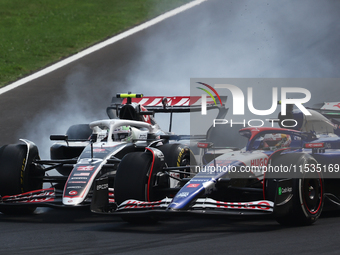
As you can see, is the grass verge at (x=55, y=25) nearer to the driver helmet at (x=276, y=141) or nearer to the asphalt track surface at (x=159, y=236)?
the asphalt track surface at (x=159, y=236)

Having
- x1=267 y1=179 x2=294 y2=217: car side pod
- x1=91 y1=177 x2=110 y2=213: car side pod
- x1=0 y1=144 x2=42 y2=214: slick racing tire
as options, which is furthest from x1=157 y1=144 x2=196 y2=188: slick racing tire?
x1=267 y1=179 x2=294 y2=217: car side pod

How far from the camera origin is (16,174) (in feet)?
27.4

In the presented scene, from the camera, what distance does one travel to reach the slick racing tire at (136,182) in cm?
714

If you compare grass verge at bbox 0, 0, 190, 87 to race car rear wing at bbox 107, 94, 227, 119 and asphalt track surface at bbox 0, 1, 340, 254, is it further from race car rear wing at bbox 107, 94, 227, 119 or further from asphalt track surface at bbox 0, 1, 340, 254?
asphalt track surface at bbox 0, 1, 340, 254

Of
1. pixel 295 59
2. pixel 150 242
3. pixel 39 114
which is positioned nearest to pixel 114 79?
pixel 39 114

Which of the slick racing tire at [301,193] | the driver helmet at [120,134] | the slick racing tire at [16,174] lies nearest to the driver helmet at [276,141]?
the slick racing tire at [301,193]

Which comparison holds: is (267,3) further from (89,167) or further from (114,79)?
(89,167)

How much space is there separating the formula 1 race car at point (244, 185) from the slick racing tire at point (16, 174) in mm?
1627

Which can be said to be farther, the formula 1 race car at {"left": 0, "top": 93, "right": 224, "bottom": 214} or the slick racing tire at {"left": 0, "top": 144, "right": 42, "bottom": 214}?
the slick racing tire at {"left": 0, "top": 144, "right": 42, "bottom": 214}

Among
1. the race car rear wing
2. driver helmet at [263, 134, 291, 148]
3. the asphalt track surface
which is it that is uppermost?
the race car rear wing

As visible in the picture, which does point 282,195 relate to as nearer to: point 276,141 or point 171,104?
point 276,141

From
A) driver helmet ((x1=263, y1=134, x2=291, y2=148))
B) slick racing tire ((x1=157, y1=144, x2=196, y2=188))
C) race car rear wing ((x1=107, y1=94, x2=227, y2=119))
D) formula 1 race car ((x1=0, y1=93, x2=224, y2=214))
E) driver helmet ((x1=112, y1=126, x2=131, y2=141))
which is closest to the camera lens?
formula 1 race car ((x1=0, y1=93, x2=224, y2=214))

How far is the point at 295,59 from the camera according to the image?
19.8m

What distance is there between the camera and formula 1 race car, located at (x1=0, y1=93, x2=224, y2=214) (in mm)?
7711
